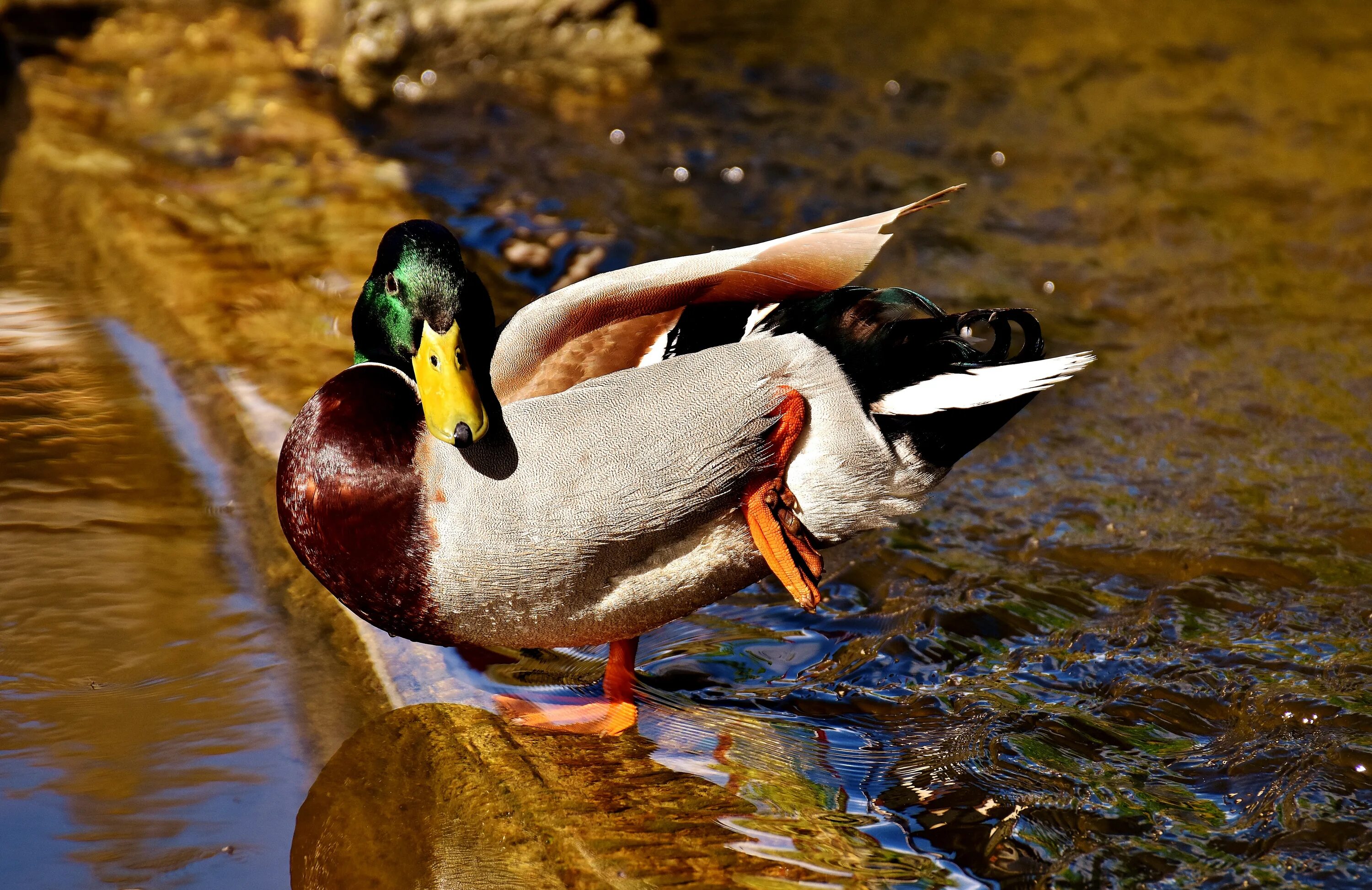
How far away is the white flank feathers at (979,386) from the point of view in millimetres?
2926

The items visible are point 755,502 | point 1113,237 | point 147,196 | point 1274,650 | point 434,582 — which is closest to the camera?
point 434,582

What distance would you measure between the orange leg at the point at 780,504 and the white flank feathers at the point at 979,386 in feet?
0.72

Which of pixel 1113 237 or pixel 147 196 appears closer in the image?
pixel 147 196

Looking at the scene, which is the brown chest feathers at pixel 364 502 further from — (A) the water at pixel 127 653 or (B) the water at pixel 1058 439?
(B) the water at pixel 1058 439

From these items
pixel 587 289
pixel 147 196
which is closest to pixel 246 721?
pixel 587 289

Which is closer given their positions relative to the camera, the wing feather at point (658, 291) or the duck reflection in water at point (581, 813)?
the duck reflection in water at point (581, 813)

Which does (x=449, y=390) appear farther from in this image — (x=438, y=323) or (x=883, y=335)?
(x=883, y=335)

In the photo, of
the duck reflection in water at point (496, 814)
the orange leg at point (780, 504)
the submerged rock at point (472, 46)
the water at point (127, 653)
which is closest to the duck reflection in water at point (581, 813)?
the duck reflection in water at point (496, 814)

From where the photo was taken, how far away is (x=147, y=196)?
5.52m

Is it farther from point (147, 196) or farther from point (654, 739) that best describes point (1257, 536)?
point (147, 196)

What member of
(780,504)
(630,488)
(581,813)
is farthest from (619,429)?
(581,813)

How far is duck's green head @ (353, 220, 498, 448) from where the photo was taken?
2719mm

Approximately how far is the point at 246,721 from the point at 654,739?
0.90 m

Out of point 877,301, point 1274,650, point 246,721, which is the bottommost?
point 1274,650
